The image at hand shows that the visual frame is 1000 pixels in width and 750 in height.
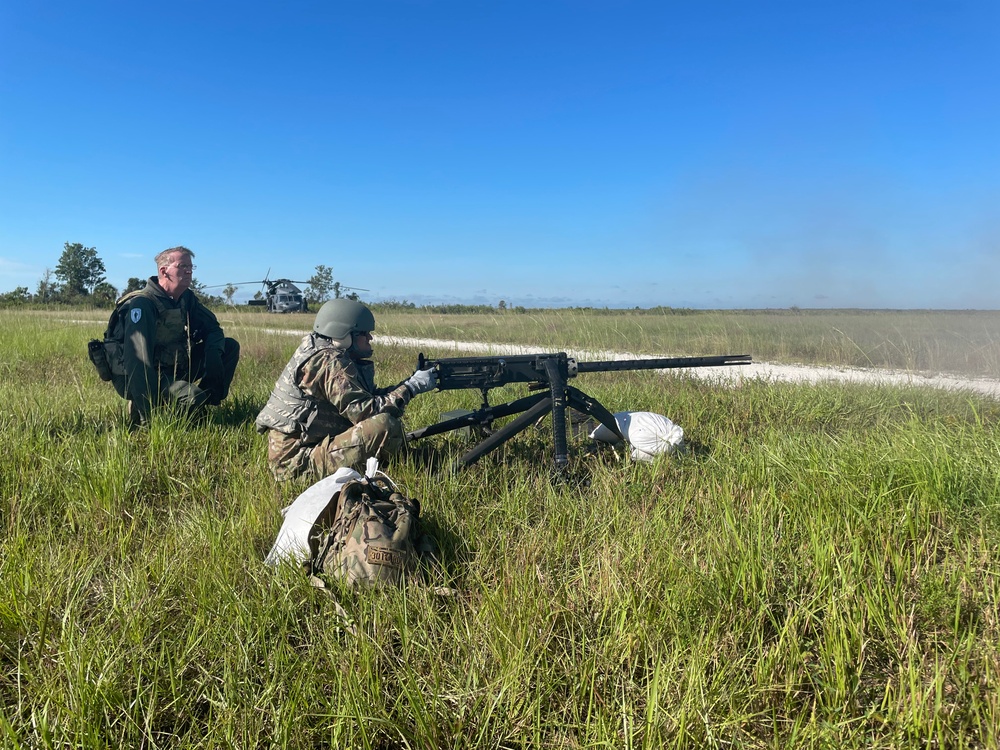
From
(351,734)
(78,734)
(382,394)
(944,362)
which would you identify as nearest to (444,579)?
(351,734)

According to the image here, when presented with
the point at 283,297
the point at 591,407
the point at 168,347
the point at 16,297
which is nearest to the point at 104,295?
the point at 16,297

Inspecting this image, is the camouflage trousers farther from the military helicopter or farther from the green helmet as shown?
the military helicopter

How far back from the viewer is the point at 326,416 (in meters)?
4.23

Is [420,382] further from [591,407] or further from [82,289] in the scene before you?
[82,289]

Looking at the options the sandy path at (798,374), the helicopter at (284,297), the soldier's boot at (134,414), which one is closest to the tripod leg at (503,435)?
the soldier's boot at (134,414)

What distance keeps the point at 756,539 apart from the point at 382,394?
2.56 m

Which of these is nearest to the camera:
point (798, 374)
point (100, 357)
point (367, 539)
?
point (367, 539)

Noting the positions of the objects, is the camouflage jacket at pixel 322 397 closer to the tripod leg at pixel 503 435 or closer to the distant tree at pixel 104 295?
the tripod leg at pixel 503 435

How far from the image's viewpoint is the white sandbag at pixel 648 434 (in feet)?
14.6

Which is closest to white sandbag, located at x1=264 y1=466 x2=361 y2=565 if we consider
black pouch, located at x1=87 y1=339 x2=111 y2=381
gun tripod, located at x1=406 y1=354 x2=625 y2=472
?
gun tripod, located at x1=406 y1=354 x2=625 y2=472

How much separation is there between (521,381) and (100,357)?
4.06m

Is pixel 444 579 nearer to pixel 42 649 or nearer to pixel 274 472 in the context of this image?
pixel 42 649

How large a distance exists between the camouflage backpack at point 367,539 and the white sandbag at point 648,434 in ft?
6.78

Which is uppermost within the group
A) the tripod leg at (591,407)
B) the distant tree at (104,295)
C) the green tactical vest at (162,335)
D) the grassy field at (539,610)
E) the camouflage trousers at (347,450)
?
the distant tree at (104,295)
